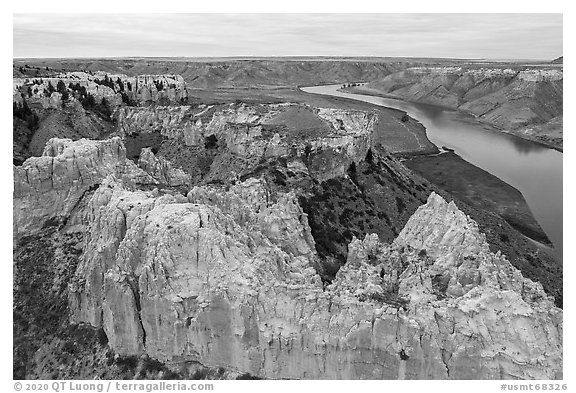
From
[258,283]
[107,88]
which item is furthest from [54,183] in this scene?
[107,88]

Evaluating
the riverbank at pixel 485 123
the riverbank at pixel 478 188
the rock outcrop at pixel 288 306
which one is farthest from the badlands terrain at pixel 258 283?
the riverbank at pixel 485 123

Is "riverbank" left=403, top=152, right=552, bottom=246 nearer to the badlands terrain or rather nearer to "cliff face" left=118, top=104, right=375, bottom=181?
the badlands terrain

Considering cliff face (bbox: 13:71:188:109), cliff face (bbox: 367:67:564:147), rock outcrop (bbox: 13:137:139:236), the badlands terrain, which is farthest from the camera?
cliff face (bbox: 367:67:564:147)

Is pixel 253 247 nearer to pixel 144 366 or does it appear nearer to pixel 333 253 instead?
pixel 144 366

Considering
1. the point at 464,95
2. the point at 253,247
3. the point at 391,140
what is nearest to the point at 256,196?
the point at 253,247

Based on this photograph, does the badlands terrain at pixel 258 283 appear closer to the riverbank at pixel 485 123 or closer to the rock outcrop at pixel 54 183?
the rock outcrop at pixel 54 183

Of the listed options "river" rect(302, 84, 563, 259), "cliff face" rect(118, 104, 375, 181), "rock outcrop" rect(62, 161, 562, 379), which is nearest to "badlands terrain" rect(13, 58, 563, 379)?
"rock outcrop" rect(62, 161, 562, 379)
